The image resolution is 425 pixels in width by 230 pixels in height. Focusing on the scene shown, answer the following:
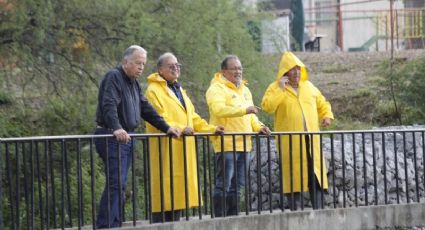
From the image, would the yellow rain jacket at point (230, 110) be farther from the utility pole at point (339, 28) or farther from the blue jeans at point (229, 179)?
the utility pole at point (339, 28)

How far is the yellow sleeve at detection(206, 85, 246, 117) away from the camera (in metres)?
11.7

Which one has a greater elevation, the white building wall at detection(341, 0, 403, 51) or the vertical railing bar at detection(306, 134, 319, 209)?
the white building wall at detection(341, 0, 403, 51)

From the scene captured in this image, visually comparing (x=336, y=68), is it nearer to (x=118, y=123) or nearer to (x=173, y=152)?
(x=173, y=152)

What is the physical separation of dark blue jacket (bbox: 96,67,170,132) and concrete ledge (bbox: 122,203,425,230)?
0.95 m

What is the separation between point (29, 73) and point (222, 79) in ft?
24.7

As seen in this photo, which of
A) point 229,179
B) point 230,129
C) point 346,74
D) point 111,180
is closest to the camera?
point 111,180

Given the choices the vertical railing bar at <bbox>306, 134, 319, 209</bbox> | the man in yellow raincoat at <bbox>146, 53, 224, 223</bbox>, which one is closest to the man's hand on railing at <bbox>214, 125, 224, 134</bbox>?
the man in yellow raincoat at <bbox>146, 53, 224, 223</bbox>

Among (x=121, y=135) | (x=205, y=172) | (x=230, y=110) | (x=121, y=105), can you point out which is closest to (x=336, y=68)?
(x=205, y=172)

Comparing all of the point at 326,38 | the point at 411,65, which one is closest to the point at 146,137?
the point at 411,65

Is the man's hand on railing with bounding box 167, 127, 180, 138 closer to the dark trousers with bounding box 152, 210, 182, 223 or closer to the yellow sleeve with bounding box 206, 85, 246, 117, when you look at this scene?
the dark trousers with bounding box 152, 210, 182, 223

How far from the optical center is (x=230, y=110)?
11.7m

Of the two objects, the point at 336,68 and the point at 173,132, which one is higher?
the point at 336,68

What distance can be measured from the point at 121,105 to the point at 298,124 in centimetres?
270

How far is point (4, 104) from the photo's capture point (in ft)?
61.5
